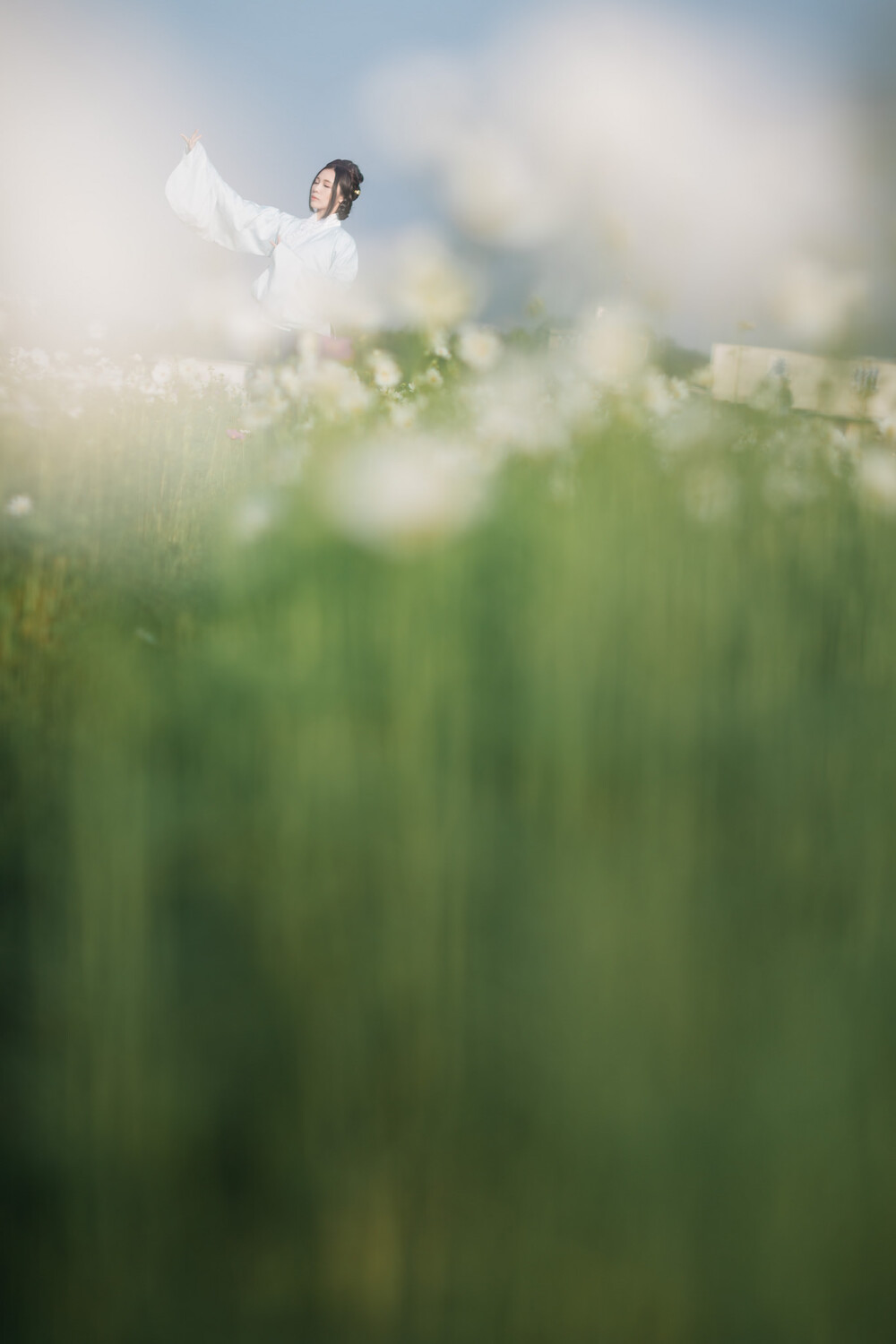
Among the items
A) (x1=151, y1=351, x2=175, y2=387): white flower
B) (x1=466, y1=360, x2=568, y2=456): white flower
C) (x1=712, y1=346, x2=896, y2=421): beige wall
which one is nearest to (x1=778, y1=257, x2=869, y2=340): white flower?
(x1=712, y1=346, x2=896, y2=421): beige wall

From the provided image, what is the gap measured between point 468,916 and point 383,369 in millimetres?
437

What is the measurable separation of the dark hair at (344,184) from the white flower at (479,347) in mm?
123

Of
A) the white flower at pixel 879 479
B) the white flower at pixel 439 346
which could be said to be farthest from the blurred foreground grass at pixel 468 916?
the white flower at pixel 439 346

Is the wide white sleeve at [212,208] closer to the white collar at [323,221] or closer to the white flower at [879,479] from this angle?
the white collar at [323,221]

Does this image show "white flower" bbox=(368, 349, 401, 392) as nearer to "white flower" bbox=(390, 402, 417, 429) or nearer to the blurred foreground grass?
"white flower" bbox=(390, 402, 417, 429)

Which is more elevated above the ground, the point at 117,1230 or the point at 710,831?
the point at 710,831

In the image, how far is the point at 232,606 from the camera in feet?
1.84

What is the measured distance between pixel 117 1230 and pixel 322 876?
0.54 feet

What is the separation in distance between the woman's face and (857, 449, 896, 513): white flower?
16.7 inches

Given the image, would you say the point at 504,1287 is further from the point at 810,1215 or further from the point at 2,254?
the point at 2,254

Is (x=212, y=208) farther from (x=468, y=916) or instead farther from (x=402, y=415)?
(x=468, y=916)

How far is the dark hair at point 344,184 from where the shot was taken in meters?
0.66

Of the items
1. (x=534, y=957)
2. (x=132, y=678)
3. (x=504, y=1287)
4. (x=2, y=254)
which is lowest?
(x=504, y=1287)

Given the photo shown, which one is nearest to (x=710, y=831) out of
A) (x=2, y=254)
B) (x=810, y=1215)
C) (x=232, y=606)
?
(x=810, y=1215)
